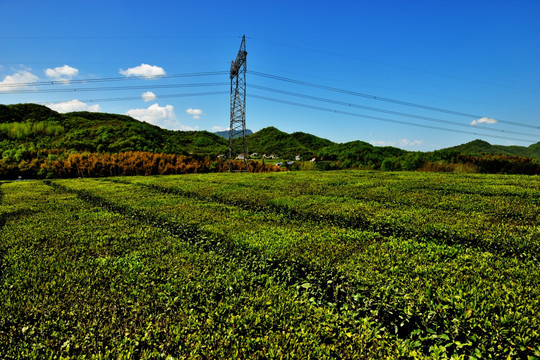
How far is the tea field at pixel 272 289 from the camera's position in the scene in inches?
132

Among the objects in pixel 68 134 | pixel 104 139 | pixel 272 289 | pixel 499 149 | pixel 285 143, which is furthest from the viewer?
pixel 285 143

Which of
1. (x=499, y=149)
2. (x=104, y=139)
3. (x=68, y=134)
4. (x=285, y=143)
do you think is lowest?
(x=104, y=139)

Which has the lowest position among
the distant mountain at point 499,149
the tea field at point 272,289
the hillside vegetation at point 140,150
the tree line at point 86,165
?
the tea field at point 272,289

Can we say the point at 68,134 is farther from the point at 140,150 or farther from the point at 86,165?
the point at 86,165

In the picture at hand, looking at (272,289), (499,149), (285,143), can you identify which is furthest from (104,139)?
(499,149)

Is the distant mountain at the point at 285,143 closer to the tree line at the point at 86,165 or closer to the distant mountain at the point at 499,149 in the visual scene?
the distant mountain at the point at 499,149

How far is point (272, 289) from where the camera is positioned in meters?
4.64

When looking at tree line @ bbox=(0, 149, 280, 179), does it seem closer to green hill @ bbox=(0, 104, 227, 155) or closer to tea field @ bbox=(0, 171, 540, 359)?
green hill @ bbox=(0, 104, 227, 155)

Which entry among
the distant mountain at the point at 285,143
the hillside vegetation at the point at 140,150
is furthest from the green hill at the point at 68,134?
the distant mountain at the point at 285,143

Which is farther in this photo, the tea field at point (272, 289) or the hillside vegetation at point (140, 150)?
the hillside vegetation at point (140, 150)

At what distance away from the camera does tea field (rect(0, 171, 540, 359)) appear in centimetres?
334

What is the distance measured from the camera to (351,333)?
141 inches

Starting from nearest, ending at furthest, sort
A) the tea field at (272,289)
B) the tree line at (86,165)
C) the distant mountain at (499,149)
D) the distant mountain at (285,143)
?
1. the tea field at (272,289)
2. the tree line at (86,165)
3. the distant mountain at (499,149)
4. the distant mountain at (285,143)

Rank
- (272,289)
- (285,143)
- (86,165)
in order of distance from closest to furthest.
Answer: (272,289), (86,165), (285,143)
